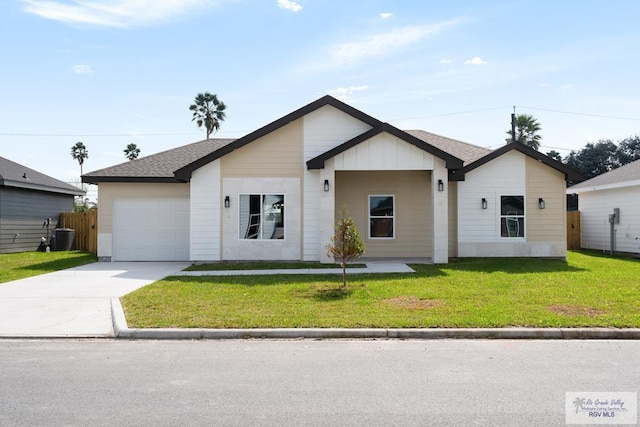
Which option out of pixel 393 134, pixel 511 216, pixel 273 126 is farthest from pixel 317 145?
pixel 511 216

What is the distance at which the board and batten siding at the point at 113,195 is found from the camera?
17.5 meters

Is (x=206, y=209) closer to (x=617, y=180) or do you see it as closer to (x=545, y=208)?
(x=545, y=208)

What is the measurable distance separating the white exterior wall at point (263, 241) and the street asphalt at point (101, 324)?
11.6 ft

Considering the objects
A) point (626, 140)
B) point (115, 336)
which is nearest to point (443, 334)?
point (115, 336)

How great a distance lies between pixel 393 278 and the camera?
1235 cm

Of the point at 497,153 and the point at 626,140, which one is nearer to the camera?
the point at 497,153

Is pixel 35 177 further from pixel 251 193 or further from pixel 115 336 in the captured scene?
pixel 115 336

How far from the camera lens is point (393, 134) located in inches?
591

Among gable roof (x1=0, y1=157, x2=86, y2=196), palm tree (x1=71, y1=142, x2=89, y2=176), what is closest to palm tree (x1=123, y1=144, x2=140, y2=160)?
palm tree (x1=71, y1=142, x2=89, y2=176)

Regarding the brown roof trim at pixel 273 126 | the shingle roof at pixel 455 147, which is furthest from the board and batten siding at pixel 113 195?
the shingle roof at pixel 455 147

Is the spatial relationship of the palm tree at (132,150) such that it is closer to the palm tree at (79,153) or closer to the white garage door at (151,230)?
the palm tree at (79,153)

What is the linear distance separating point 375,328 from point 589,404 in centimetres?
332

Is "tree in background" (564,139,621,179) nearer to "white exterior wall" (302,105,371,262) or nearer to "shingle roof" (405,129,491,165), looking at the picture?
"shingle roof" (405,129,491,165)

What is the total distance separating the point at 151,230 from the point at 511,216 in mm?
12293
